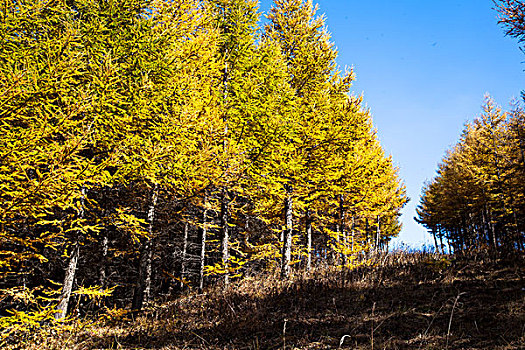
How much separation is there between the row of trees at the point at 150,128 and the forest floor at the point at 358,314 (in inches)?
58.8

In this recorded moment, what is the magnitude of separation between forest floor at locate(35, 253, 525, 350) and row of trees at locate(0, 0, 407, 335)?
149 cm

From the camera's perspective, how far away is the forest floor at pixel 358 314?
237 inches

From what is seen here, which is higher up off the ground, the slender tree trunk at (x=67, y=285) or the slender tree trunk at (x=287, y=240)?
the slender tree trunk at (x=287, y=240)

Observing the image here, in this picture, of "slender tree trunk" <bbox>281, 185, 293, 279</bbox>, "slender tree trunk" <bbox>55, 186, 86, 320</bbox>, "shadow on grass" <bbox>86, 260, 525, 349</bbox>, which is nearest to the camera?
"shadow on grass" <bbox>86, 260, 525, 349</bbox>

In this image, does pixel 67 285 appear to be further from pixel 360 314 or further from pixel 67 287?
pixel 360 314

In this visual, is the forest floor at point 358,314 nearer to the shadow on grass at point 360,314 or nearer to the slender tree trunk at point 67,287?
the shadow on grass at point 360,314

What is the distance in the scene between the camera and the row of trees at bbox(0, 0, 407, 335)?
6043 mm

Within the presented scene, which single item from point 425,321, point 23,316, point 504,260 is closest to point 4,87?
point 23,316

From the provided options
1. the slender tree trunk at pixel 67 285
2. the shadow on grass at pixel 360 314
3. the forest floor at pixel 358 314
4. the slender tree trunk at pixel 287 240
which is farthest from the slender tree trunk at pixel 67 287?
the slender tree trunk at pixel 287 240

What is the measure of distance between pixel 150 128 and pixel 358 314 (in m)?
7.27

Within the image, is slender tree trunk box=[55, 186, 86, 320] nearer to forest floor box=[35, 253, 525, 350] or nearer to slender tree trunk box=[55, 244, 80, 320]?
slender tree trunk box=[55, 244, 80, 320]

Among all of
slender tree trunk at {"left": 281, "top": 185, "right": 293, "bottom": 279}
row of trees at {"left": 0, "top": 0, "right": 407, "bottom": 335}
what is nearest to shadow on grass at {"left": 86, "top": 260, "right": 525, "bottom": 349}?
slender tree trunk at {"left": 281, "top": 185, "right": 293, "bottom": 279}

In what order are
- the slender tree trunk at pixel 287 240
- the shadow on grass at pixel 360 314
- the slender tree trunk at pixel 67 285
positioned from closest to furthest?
the shadow on grass at pixel 360 314, the slender tree trunk at pixel 67 285, the slender tree trunk at pixel 287 240

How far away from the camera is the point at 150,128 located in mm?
8648
